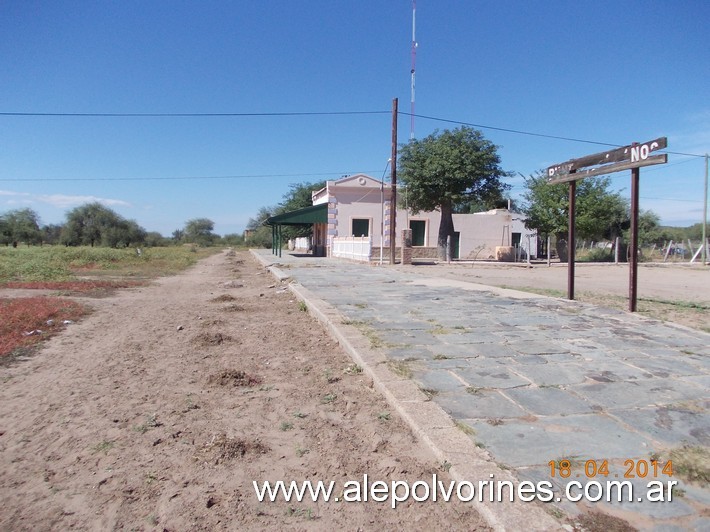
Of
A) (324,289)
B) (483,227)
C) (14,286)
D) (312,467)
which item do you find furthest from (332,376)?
(483,227)

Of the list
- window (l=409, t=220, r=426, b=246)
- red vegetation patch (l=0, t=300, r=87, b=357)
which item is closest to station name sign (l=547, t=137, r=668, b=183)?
red vegetation patch (l=0, t=300, r=87, b=357)

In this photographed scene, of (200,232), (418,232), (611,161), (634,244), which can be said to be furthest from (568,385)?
(200,232)

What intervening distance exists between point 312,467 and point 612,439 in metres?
1.87

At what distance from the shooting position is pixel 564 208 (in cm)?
2870

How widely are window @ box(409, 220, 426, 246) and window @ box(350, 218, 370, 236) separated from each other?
3192mm

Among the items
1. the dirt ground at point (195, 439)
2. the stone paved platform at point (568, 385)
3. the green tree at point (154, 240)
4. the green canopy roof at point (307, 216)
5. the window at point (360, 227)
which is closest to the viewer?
the dirt ground at point (195, 439)

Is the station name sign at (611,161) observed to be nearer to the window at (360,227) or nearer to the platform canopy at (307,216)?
the platform canopy at (307,216)

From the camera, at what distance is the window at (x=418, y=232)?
1288 inches

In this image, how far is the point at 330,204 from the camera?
3069 centimetres

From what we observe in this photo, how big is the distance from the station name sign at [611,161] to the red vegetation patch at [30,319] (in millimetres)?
9274

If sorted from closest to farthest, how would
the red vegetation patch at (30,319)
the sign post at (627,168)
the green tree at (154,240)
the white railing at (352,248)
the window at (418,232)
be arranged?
the red vegetation patch at (30,319)
the sign post at (627,168)
the white railing at (352,248)
the window at (418,232)
the green tree at (154,240)

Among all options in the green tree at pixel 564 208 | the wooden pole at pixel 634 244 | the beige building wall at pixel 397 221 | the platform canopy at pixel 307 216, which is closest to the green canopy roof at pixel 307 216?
the platform canopy at pixel 307 216

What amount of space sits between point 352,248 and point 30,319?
19784 mm

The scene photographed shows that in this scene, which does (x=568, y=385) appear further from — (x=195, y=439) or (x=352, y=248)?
(x=352, y=248)
